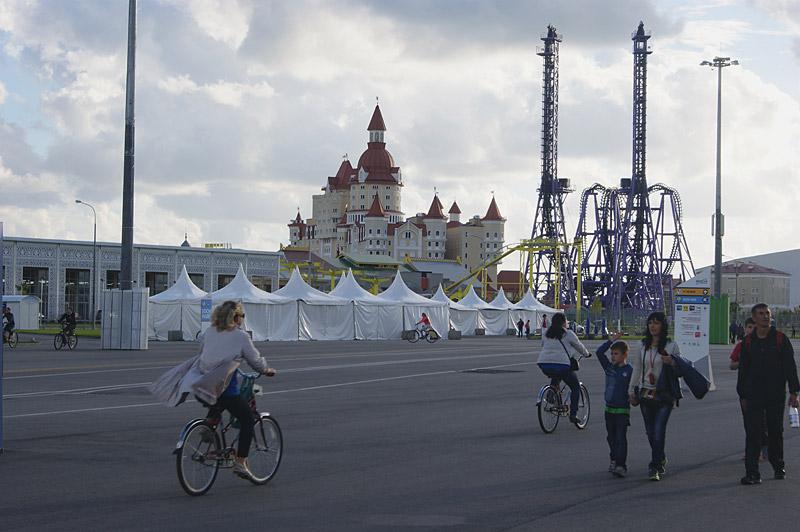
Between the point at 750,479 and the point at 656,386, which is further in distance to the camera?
the point at 656,386

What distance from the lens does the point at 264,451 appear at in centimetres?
991

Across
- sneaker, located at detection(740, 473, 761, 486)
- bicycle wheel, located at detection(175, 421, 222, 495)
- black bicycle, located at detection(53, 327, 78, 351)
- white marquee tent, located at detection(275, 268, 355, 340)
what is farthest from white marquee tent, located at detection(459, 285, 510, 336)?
bicycle wheel, located at detection(175, 421, 222, 495)

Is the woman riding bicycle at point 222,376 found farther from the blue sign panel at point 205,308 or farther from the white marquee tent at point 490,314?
the white marquee tent at point 490,314

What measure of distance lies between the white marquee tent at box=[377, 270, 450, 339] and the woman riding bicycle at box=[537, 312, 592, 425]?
44765mm

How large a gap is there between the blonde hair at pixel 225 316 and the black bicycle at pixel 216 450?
44cm

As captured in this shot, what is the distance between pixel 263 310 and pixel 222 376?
143 feet

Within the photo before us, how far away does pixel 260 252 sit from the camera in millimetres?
107312

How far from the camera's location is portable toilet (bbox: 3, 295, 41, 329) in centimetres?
6712

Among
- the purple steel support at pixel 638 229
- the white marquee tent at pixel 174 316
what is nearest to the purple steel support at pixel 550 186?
the purple steel support at pixel 638 229

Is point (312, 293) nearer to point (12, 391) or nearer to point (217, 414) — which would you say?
point (12, 391)

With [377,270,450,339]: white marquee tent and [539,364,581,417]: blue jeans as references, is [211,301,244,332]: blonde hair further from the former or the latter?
[377,270,450,339]: white marquee tent

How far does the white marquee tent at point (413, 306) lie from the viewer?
60.6m

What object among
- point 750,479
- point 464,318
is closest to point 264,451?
point 750,479

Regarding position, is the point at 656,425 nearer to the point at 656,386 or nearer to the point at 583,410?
the point at 656,386
